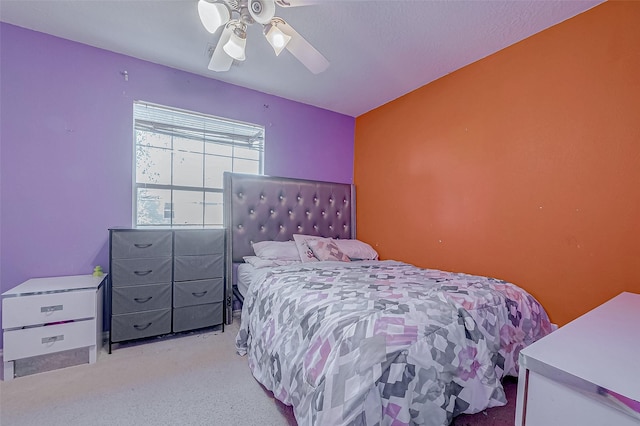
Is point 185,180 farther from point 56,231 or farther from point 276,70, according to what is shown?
point 276,70

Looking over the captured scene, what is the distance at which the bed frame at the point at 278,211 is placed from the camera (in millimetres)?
2750

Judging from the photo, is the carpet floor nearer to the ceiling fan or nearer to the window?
the window

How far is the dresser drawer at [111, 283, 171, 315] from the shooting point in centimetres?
210

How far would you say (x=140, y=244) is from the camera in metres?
2.16

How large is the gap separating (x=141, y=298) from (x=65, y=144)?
1.36 m

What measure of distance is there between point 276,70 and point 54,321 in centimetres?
255

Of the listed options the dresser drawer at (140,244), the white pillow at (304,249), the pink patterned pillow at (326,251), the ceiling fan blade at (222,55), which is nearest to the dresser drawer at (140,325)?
the dresser drawer at (140,244)

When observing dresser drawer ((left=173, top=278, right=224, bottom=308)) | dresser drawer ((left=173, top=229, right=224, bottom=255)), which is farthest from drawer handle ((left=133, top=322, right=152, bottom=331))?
dresser drawer ((left=173, top=229, right=224, bottom=255))

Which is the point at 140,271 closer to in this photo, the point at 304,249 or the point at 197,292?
the point at 197,292

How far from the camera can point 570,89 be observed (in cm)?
182

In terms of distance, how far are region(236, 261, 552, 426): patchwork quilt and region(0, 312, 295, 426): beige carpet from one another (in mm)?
154

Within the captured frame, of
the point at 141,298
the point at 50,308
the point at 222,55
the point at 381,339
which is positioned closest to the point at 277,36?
the point at 222,55

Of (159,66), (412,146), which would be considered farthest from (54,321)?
(412,146)

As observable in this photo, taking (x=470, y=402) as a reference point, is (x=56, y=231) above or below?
above
